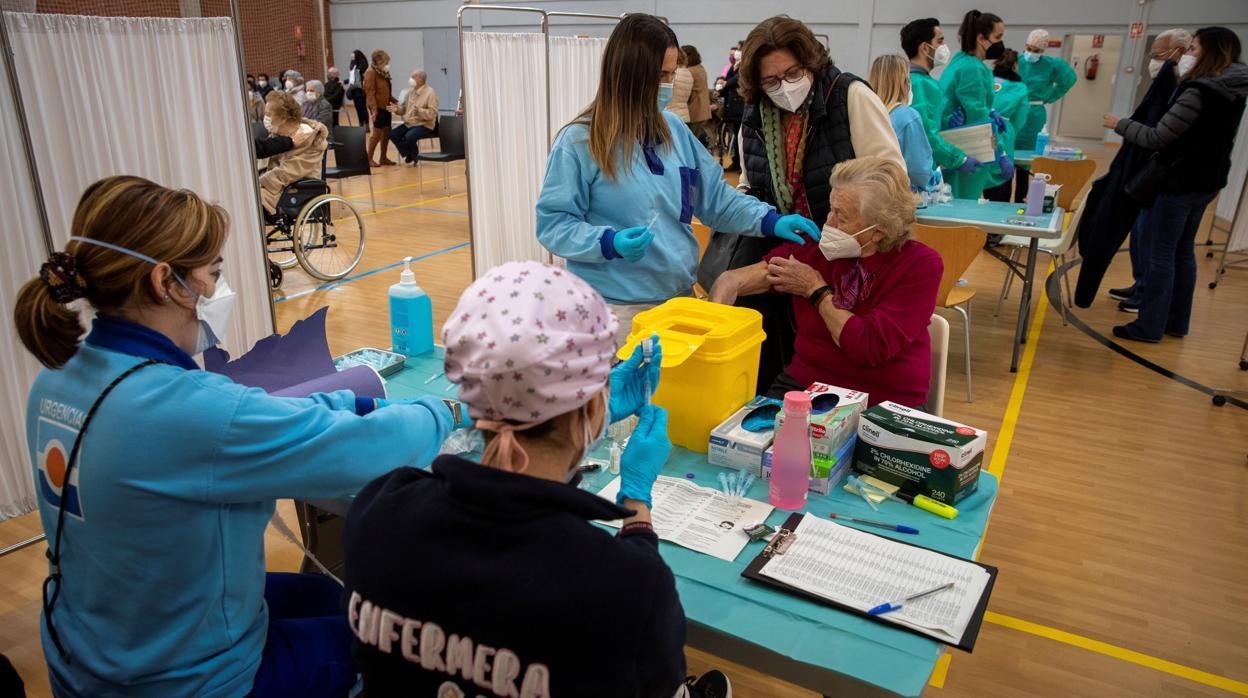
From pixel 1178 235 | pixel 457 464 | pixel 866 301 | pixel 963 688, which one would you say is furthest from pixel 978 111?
pixel 457 464

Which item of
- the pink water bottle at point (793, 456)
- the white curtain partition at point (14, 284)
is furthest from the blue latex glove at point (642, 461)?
the white curtain partition at point (14, 284)

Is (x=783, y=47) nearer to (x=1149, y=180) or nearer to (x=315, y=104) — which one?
(x=1149, y=180)

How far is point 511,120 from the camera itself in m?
4.79

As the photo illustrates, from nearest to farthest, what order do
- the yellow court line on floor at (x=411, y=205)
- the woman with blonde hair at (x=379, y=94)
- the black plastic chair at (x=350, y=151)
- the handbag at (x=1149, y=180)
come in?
the handbag at (x=1149, y=180), the black plastic chair at (x=350, y=151), the yellow court line on floor at (x=411, y=205), the woman with blonde hair at (x=379, y=94)

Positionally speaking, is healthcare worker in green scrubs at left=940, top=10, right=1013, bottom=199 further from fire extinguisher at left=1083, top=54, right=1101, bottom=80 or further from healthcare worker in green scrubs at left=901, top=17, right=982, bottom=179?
fire extinguisher at left=1083, top=54, right=1101, bottom=80

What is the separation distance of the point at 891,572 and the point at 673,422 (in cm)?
65

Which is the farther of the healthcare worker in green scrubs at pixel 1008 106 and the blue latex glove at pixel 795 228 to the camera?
the healthcare worker in green scrubs at pixel 1008 106

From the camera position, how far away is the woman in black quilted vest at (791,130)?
8.96 feet

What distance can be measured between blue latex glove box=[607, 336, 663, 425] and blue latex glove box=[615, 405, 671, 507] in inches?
6.5

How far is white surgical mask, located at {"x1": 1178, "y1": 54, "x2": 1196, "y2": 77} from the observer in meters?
4.25

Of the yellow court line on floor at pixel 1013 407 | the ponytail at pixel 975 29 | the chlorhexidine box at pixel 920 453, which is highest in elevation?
the ponytail at pixel 975 29

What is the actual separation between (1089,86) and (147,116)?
15.4 meters

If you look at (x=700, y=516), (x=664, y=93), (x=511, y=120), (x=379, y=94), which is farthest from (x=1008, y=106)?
(x=379, y=94)

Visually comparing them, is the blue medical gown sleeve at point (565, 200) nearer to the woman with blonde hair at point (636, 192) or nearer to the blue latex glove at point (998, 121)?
the woman with blonde hair at point (636, 192)
